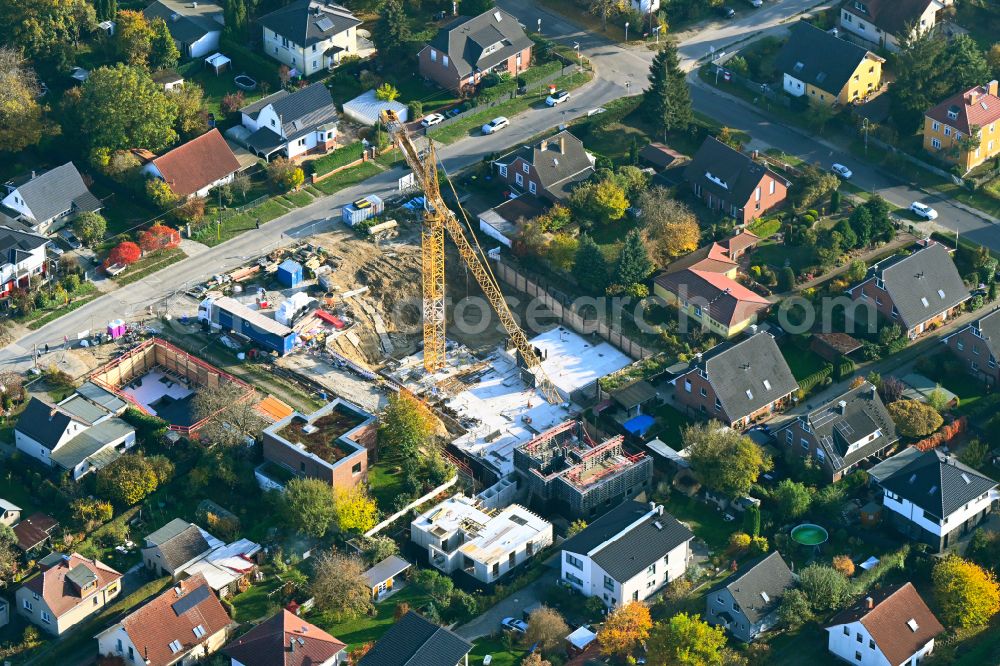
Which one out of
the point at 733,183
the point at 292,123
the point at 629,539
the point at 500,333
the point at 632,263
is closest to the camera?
the point at 629,539

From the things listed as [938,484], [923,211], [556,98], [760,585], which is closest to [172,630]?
[760,585]

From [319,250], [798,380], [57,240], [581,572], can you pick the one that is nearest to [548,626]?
[581,572]

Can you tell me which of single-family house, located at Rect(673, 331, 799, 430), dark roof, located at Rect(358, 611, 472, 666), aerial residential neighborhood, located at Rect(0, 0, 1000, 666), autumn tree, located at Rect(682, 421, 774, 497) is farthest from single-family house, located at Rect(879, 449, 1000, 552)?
dark roof, located at Rect(358, 611, 472, 666)

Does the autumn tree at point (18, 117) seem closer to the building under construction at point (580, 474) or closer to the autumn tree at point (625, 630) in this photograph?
the building under construction at point (580, 474)

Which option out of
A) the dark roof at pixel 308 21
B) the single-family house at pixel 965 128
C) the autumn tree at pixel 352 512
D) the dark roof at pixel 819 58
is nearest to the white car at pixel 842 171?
the single-family house at pixel 965 128

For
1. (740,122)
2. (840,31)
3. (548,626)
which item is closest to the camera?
(548,626)

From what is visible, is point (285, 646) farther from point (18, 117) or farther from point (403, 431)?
point (18, 117)

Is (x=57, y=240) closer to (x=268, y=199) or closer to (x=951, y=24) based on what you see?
(x=268, y=199)
